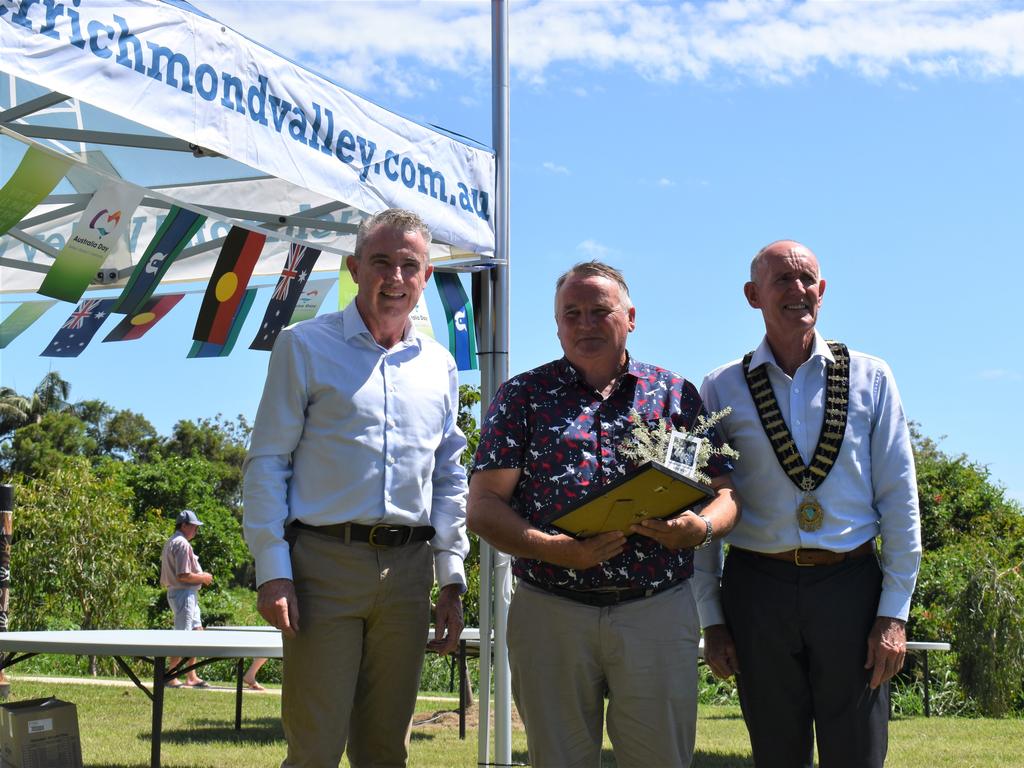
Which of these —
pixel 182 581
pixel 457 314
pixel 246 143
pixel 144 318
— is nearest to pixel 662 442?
pixel 246 143

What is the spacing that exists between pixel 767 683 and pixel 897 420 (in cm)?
87

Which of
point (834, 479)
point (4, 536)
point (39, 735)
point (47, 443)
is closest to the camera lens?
point (834, 479)

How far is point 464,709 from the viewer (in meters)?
8.10

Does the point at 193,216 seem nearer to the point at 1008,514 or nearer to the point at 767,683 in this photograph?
the point at 767,683

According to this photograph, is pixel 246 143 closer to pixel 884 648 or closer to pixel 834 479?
pixel 834 479

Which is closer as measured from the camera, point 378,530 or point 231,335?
point 378,530

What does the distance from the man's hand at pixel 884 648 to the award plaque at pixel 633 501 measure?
0.69m

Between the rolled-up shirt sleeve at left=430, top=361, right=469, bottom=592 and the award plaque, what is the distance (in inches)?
20.5

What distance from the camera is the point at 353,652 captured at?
3088 millimetres

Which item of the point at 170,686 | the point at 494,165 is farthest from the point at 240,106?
the point at 170,686

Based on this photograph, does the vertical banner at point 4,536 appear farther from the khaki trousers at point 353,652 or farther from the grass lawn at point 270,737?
the khaki trousers at point 353,652

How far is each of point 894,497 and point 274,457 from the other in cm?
180

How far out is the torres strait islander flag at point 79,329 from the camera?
6.29m

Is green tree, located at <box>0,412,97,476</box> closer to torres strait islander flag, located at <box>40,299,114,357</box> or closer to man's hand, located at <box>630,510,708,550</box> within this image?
torres strait islander flag, located at <box>40,299,114,357</box>
